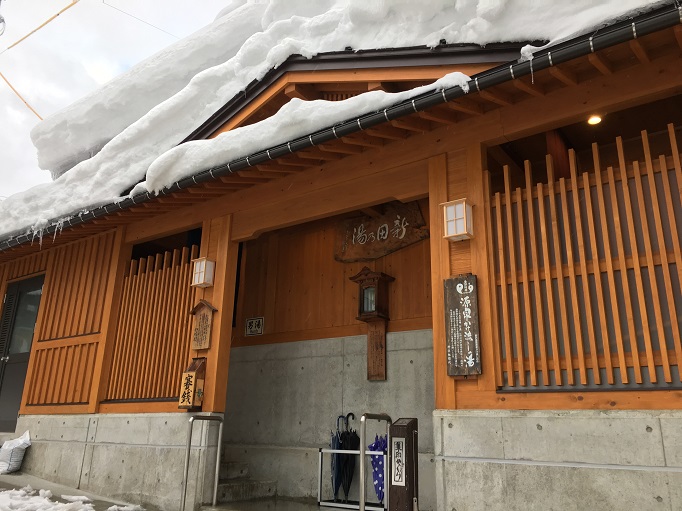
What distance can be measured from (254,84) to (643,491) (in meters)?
6.20

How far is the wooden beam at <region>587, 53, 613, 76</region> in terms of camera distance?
4.40 metres

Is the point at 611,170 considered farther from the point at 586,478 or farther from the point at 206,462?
the point at 206,462

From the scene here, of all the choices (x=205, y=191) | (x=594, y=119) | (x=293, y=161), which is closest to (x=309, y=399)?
(x=205, y=191)

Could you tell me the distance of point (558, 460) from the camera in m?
4.25

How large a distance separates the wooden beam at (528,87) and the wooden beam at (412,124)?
3.56ft

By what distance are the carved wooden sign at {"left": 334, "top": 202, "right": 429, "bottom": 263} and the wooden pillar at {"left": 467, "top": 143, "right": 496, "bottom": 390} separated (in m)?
2.36

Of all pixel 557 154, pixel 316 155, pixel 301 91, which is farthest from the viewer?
pixel 301 91

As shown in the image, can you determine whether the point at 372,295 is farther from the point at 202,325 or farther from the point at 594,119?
the point at 594,119

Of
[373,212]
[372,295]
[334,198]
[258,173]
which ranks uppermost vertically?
[373,212]

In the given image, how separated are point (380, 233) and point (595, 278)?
418 cm

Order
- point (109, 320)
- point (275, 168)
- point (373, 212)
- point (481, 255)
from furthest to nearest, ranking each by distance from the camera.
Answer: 1. point (109, 320)
2. point (373, 212)
3. point (275, 168)
4. point (481, 255)

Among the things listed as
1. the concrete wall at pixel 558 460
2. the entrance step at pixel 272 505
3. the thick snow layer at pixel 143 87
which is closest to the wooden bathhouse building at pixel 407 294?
the concrete wall at pixel 558 460

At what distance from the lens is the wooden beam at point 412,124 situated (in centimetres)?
548

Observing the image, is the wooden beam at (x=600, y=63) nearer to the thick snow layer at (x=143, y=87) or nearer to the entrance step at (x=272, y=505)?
the entrance step at (x=272, y=505)
